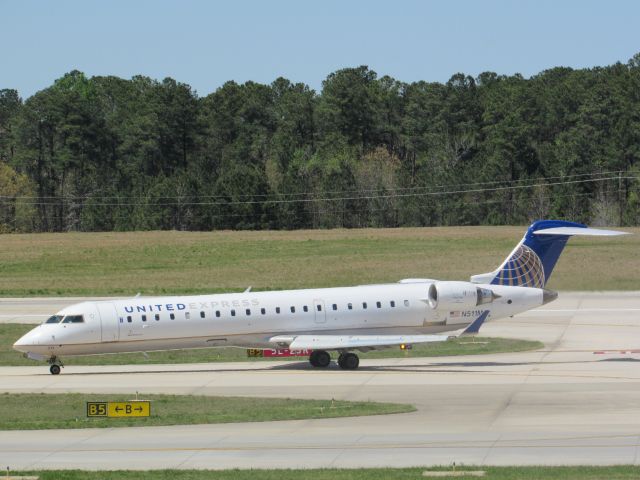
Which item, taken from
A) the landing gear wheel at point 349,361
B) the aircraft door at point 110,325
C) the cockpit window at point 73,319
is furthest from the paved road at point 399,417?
the cockpit window at point 73,319

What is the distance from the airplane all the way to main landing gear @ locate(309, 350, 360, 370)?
33 mm

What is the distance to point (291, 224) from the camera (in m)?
129

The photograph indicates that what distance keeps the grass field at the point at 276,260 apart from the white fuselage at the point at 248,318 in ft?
80.9

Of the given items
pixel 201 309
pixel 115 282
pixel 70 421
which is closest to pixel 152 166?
pixel 115 282

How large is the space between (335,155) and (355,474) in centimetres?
12441

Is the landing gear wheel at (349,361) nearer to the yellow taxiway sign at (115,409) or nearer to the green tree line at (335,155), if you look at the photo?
the yellow taxiway sign at (115,409)

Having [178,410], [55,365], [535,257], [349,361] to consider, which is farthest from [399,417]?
[535,257]

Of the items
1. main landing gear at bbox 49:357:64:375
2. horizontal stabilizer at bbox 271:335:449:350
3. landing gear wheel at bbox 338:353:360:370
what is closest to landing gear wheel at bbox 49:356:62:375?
main landing gear at bbox 49:357:64:375

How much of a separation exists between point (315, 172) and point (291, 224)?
14.0 metres

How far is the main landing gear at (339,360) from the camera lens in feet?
124

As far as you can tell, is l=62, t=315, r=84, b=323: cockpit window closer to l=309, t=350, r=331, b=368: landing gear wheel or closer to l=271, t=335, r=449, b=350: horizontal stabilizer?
l=271, t=335, r=449, b=350: horizontal stabilizer

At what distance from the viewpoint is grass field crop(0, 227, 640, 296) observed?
71688 mm

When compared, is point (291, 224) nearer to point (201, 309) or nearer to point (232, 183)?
point (232, 183)

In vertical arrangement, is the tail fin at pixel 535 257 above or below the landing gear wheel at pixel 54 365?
above
